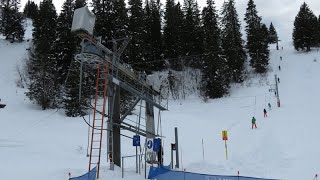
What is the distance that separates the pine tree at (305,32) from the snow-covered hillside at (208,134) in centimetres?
1544

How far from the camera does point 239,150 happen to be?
1070 inches

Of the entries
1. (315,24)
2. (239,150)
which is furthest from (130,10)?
(239,150)

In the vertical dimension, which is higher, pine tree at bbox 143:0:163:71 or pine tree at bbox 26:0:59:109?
pine tree at bbox 143:0:163:71

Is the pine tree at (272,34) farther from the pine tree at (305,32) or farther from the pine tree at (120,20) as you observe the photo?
the pine tree at (120,20)

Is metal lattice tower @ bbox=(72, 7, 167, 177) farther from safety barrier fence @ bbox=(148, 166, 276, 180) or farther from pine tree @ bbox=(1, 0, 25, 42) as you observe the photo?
pine tree @ bbox=(1, 0, 25, 42)

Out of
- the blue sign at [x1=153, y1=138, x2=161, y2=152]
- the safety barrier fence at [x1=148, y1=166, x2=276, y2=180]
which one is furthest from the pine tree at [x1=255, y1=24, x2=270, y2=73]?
the safety barrier fence at [x1=148, y1=166, x2=276, y2=180]

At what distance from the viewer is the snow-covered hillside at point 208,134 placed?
21.8m

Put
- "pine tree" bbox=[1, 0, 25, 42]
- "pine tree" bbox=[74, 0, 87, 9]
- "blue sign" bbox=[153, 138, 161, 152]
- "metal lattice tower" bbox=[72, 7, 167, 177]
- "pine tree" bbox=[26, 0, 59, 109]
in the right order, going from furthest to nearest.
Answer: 1. "pine tree" bbox=[1, 0, 25, 42]
2. "pine tree" bbox=[74, 0, 87, 9]
3. "pine tree" bbox=[26, 0, 59, 109]
4. "blue sign" bbox=[153, 138, 161, 152]
5. "metal lattice tower" bbox=[72, 7, 167, 177]

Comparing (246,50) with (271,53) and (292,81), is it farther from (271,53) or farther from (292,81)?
(292,81)

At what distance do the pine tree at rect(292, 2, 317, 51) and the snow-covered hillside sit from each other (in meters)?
15.4

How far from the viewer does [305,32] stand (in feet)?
248

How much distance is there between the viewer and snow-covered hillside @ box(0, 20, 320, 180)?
2178 centimetres

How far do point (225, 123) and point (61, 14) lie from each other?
34.4 m

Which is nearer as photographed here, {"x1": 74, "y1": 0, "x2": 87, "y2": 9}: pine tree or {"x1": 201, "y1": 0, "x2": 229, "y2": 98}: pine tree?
{"x1": 201, "y1": 0, "x2": 229, "y2": 98}: pine tree
